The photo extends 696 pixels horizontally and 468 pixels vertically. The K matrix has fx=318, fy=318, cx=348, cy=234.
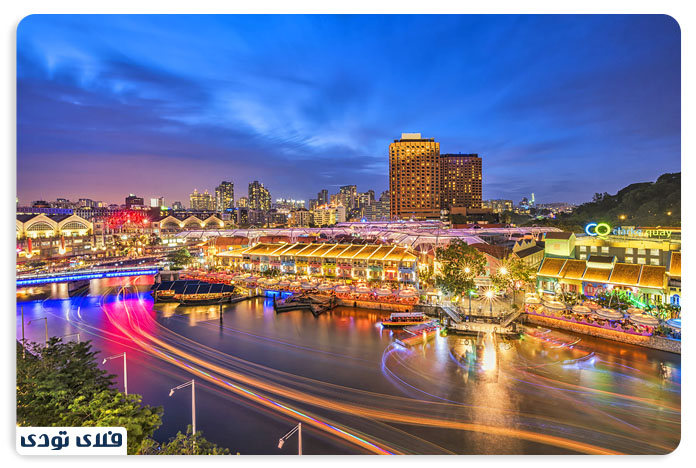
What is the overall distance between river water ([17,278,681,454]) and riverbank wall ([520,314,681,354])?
39 centimetres

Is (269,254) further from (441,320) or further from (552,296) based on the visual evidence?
(552,296)

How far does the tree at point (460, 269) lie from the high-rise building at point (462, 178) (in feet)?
214

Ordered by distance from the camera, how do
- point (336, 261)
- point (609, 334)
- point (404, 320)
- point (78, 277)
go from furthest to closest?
point (78, 277) < point (336, 261) < point (404, 320) < point (609, 334)

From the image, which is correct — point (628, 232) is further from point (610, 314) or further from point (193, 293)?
point (193, 293)

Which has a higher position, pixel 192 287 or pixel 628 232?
pixel 628 232

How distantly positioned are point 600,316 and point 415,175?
60534 mm

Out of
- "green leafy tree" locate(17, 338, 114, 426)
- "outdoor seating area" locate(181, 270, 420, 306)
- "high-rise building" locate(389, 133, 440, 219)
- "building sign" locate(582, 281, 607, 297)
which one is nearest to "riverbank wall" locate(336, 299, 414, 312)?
"outdoor seating area" locate(181, 270, 420, 306)

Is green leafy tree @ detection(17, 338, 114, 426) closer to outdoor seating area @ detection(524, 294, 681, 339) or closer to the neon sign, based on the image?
outdoor seating area @ detection(524, 294, 681, 339)

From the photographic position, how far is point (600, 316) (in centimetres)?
1193

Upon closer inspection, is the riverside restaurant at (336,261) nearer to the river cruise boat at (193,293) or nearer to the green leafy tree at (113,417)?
the river cruise boat at (193,293)

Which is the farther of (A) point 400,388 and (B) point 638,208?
(B) point 638,208

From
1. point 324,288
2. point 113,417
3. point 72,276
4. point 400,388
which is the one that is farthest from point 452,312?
point 72,276

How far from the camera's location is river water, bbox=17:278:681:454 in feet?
20.9

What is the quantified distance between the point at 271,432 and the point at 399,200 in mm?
66839
